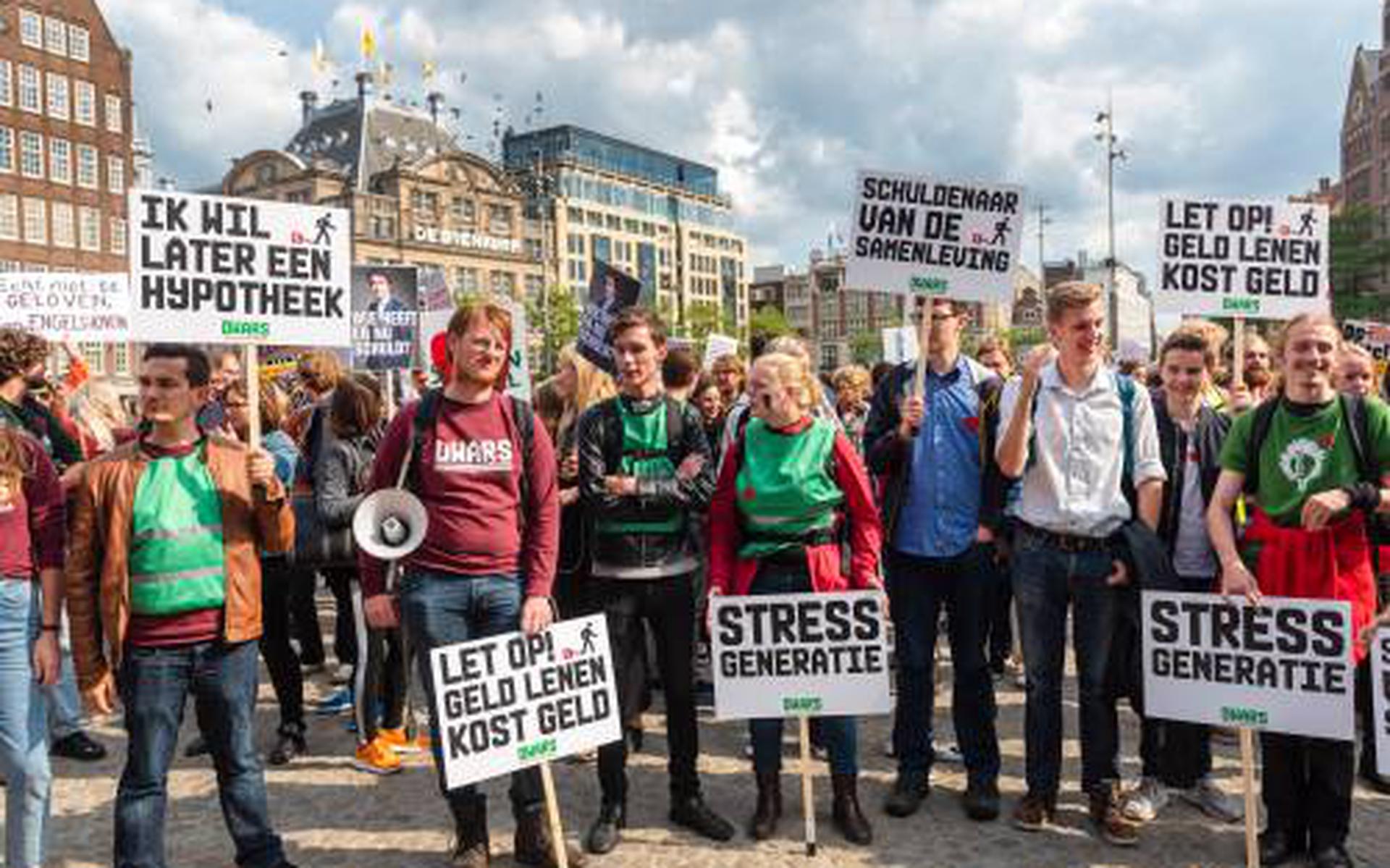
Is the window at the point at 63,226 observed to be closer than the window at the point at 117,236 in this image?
Yes

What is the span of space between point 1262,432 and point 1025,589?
117 cm

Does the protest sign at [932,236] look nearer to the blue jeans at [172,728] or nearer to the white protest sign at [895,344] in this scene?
the blue jeans at [172,728]

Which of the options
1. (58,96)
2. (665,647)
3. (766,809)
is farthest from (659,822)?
(58,96)

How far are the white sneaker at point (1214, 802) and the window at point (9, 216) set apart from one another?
2242 inches

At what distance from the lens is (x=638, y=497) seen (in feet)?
16.0

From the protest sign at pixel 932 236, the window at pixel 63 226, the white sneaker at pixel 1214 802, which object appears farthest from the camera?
the window at pixel 63 226

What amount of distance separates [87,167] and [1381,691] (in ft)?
197

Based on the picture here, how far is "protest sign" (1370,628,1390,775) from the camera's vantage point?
158 inches

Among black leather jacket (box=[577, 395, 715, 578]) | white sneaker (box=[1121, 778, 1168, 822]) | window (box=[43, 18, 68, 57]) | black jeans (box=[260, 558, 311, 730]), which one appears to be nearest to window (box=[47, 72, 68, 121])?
window (box=[43, 18, 68, 57])

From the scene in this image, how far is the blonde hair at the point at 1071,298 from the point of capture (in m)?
4.64

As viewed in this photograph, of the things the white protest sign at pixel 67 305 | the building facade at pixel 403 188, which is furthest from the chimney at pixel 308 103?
the white protest sign at pixel 67 305

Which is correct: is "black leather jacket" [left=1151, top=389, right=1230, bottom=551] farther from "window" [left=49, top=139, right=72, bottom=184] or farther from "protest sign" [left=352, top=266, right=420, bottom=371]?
"window" [left=49, top=139, right=72, bottom=184]

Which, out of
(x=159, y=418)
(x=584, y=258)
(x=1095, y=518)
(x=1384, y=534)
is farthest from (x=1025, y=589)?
(x=584, y=258)

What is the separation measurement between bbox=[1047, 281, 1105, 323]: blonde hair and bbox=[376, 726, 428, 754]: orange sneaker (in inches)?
162
